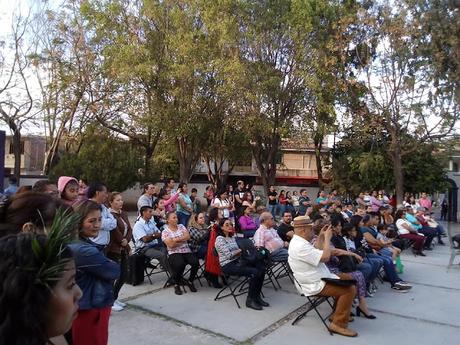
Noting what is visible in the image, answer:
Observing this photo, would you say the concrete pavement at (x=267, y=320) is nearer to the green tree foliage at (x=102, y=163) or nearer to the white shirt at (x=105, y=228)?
the white shirt at (x=105, y=228)

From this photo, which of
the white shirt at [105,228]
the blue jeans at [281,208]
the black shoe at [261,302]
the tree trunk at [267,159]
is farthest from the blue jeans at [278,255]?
the tree trunk at [267,159]

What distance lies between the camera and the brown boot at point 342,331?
4.84 meters

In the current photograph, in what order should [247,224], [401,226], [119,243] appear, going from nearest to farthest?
[119,243] < [247,224] < [401,226]

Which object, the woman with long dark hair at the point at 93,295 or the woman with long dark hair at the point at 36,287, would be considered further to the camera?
the woman with long dark hair at the point at 93,295

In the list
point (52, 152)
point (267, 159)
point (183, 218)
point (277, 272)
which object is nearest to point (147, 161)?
point (52, 152)

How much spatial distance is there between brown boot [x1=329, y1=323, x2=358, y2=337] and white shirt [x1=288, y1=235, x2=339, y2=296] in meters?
0.42

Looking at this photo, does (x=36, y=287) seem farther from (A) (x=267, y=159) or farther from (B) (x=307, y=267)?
(A) (x=267, y=159)

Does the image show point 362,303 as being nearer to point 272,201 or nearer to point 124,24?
point 272,201

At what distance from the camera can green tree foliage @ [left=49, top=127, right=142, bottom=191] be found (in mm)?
18969

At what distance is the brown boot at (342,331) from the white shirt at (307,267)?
417mm

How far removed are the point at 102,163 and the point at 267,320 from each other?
619 inches

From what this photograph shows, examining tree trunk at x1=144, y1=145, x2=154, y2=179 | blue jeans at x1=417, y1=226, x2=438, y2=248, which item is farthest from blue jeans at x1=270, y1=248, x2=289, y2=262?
tree trunk at x1=144, y1=145, x2=154, y2=179

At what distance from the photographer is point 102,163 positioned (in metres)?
19.5

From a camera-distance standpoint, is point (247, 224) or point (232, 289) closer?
point (232, 289)
